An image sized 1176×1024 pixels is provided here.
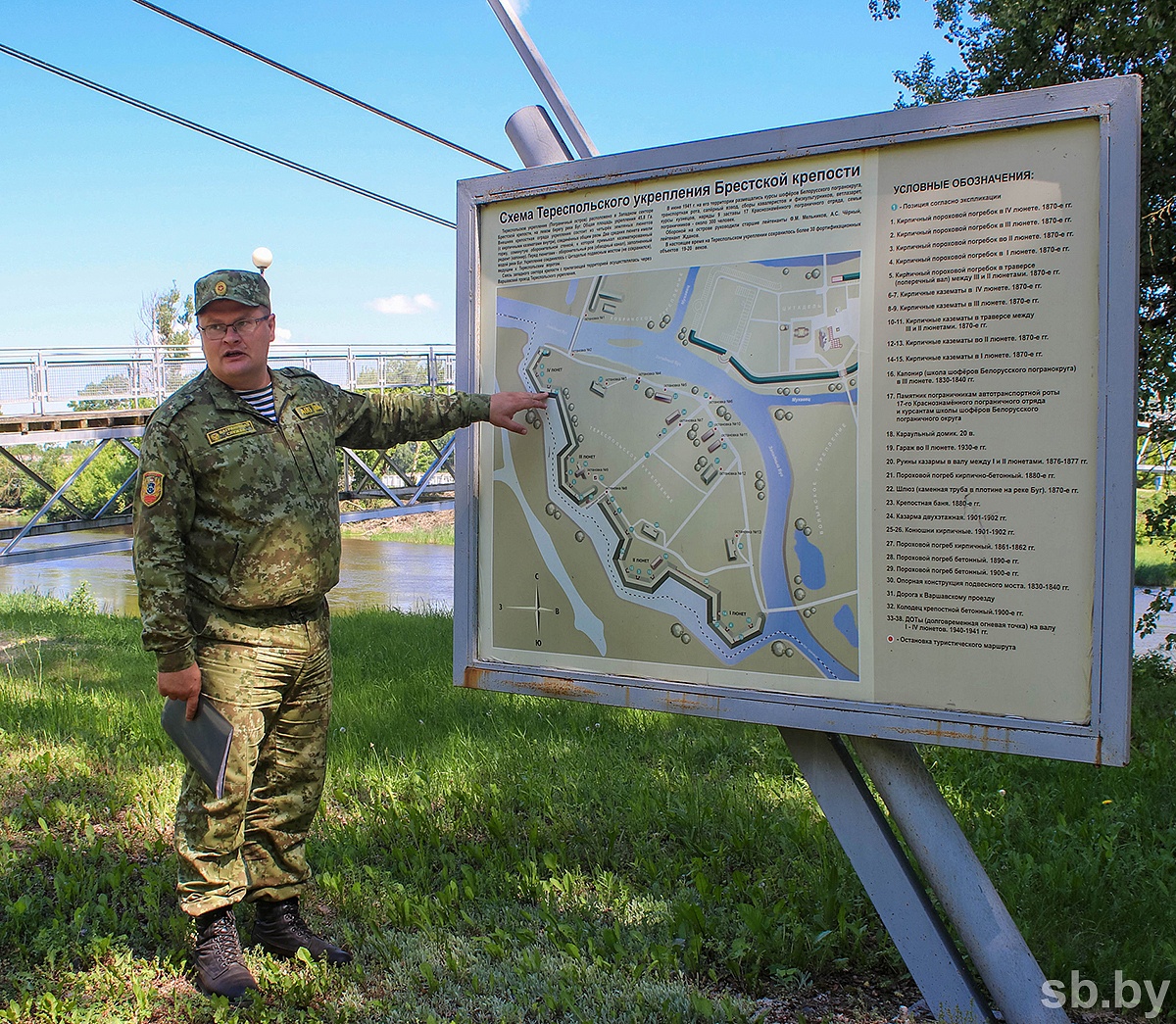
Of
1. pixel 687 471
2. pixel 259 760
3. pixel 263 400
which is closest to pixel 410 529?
pixel 259 760

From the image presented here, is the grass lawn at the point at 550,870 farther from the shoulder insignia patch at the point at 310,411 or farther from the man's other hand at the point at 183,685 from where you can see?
the shoulder insignia patch at the point at 310,411

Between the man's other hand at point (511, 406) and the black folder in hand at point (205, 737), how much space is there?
4.26ft

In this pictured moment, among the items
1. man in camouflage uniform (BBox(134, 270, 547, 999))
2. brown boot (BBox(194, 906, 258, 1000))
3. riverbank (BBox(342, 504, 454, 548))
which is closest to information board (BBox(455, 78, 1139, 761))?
man in camouflage uniform (BBox(134, 270, 547, 999))

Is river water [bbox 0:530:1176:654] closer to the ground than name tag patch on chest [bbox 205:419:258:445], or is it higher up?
closer to the ground

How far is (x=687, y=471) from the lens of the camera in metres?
2.72

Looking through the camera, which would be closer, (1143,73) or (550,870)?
(550,870)

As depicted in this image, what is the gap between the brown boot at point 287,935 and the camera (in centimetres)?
329

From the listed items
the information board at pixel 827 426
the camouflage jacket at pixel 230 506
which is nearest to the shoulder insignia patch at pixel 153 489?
the camouflage jacket at pixel 230 506

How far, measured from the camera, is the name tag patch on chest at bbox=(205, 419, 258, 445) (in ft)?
10.3

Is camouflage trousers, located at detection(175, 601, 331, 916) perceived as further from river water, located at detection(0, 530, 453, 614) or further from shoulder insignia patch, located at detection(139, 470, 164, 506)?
river water, located at detection(0, 530, 453, 614)

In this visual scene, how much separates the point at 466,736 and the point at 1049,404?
4.04 meters

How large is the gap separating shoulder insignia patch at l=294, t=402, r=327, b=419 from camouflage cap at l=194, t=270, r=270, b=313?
37cm

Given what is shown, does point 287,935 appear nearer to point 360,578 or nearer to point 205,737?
point 205,737

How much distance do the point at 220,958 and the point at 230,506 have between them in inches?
57.5
